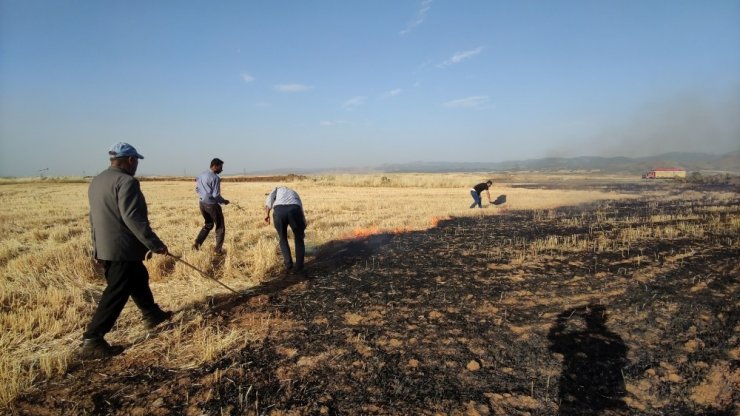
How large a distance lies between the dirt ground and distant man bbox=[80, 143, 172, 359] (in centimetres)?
40

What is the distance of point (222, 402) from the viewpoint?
10.9 feet

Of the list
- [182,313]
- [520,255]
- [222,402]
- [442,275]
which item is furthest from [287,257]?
[520,255]

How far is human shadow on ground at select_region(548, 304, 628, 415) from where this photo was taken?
3.30 meters

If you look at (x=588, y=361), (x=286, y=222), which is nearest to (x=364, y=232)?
(x=286, y=222)

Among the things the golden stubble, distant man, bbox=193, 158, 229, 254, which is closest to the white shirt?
the golden stubble

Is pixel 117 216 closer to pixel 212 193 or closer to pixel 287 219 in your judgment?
pixel 287 219

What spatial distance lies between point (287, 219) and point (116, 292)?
10.3 feet

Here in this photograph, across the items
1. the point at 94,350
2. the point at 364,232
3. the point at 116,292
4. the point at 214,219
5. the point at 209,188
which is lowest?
the point at 94,350

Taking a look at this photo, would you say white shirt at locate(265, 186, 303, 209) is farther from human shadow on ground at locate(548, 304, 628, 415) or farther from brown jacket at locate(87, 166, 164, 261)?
human shadow on ground at locate(548, 304, 628, 415)

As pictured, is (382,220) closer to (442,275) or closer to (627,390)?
(442,275)

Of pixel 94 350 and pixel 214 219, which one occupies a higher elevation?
pixel 214 219

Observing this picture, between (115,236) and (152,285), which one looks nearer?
(115,236)

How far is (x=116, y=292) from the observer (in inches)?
164

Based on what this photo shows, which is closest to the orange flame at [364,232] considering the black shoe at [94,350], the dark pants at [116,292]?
the dark pants at [116,292]
